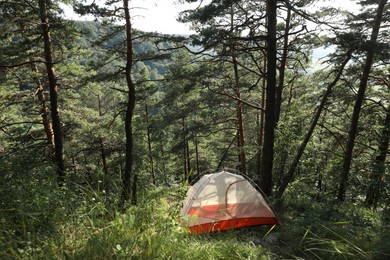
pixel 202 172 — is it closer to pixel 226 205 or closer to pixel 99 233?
pixel 226 205

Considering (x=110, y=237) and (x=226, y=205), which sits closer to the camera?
(x=110, y=237)

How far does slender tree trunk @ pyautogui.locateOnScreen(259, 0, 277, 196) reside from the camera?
7035mm

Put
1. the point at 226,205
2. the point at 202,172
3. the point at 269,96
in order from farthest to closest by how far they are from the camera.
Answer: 1. the point at 269,96
2. the point at 202,172
3. the point at 226,205

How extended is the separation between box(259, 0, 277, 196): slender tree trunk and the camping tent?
1895 millimetres

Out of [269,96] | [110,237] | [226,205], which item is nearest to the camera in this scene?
[110,237]

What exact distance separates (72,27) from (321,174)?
1123 cm

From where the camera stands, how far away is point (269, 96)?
24.4 ft

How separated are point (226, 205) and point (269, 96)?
3375 mm

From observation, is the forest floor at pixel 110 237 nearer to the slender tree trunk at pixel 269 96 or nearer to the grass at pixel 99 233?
the grass at pixel 99 233

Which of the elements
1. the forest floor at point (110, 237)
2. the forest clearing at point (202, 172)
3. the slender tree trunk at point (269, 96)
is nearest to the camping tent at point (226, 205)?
the forest clearing at point (202, 172)

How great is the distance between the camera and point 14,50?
9.29 meters

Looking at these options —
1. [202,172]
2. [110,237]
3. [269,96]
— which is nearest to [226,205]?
[202,172]

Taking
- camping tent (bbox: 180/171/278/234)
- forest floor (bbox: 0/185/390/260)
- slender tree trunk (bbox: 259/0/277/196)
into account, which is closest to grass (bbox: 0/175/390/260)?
forest floor (bbox: 0/185/390/260)

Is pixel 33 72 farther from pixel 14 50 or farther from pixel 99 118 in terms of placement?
pixel 99 118
